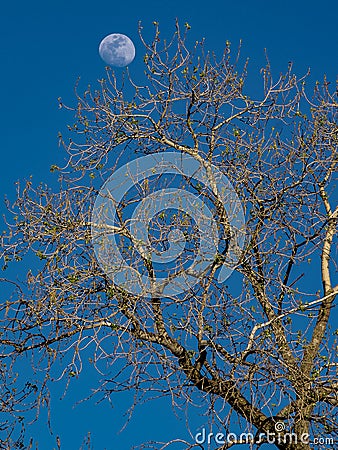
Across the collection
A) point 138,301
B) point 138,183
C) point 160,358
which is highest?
point 138,183

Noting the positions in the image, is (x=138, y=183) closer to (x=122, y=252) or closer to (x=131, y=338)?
(x=122, y=252)

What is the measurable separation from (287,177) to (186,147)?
1112mm

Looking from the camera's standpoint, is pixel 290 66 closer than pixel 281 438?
No

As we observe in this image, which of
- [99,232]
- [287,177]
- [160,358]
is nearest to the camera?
[160,358]

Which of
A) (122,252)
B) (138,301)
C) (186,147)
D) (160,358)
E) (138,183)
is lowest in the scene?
→ (160,358)

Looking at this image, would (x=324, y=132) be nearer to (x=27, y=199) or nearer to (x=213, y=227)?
(x=213, y=227)

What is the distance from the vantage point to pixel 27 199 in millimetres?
8758

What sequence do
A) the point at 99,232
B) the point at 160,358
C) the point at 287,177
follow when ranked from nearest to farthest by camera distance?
the point at 160,358, the point at 99,232, the point at 287,177

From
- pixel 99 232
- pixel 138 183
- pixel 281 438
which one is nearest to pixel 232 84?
pixel 138 183

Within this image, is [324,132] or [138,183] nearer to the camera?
[138,183]

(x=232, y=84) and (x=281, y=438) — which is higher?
(x=232, y=84)

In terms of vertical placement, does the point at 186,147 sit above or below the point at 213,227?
above

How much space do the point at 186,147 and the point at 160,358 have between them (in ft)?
7.88

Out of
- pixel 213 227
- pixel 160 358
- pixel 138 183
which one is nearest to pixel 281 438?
pixel 160 358
